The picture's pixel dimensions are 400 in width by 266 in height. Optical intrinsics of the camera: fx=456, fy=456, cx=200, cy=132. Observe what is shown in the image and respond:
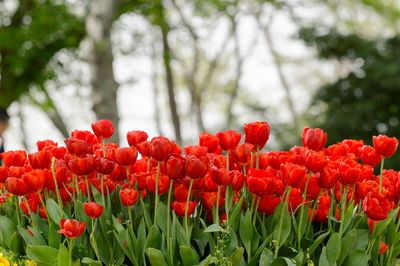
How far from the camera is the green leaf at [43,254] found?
1619 millimetres

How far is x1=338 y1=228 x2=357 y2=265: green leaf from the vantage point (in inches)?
67.3

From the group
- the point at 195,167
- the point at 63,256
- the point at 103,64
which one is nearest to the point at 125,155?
the point at 195,167

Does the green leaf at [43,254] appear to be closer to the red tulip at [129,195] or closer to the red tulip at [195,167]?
the red tulip at [129,195]

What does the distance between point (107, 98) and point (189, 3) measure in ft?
18.4

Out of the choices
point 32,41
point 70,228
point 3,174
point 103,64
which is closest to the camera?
point 70,228

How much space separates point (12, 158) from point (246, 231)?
110 cm

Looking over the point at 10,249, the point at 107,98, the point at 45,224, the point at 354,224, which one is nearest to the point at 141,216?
the point at 45,224

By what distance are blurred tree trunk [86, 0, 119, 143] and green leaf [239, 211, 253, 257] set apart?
647 centimetres

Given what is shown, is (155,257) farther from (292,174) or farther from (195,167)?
(292,174)

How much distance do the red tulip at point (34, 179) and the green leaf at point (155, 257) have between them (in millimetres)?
512

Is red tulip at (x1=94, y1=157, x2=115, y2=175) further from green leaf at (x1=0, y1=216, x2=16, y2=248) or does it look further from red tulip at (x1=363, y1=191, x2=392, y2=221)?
red tulip at (x1=363, y1=191, x2=392, y2=221)

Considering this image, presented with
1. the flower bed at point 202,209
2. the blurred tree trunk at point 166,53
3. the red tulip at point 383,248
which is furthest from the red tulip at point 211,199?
the blurred tree trunk at point 166,53

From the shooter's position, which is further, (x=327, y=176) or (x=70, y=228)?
(x=327, y=176)

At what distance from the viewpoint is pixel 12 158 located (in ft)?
6.69
